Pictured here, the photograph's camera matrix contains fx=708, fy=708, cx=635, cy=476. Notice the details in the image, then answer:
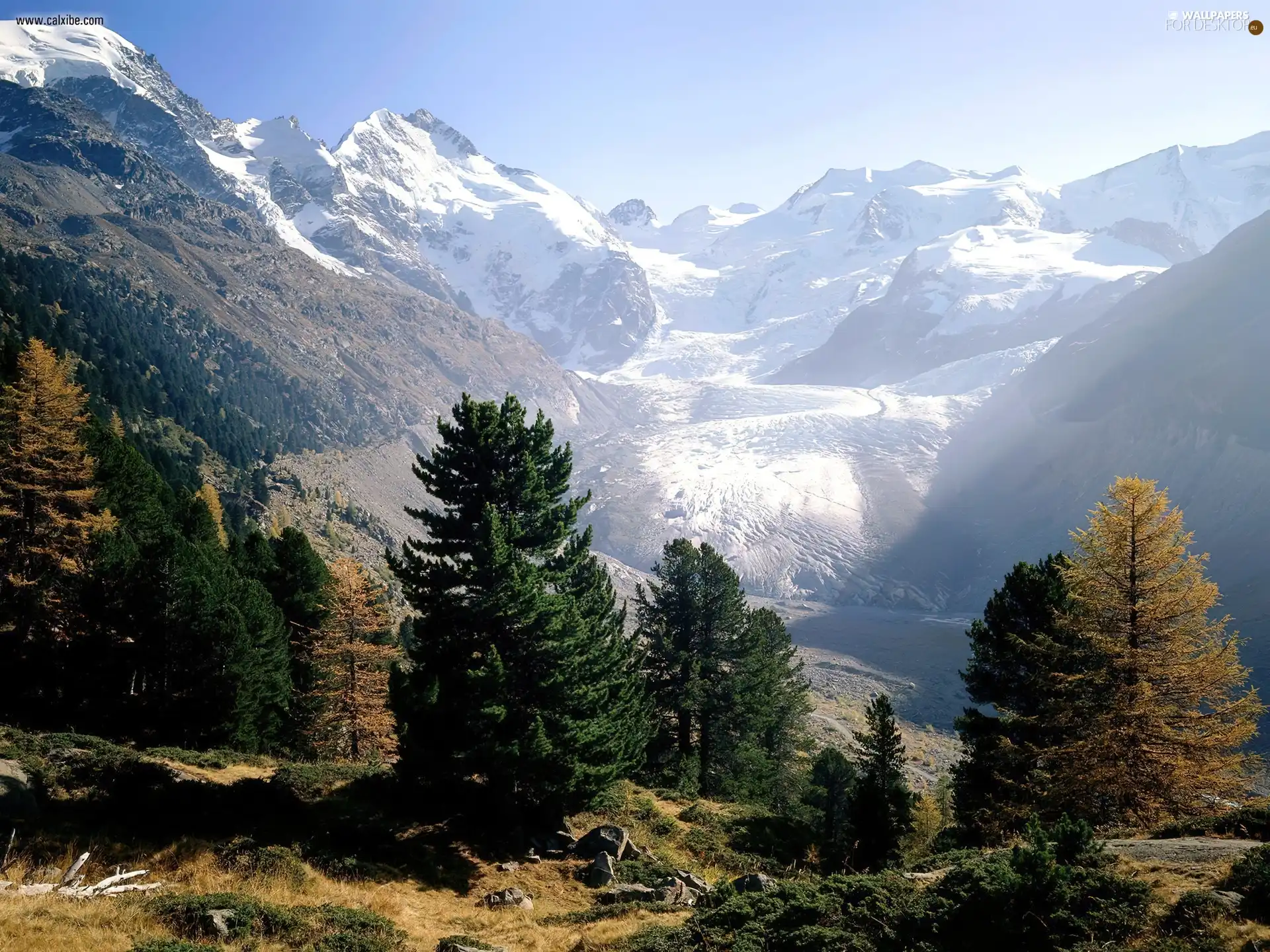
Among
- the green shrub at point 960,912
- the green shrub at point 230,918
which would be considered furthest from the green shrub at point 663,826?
the green shrub at point 230,918

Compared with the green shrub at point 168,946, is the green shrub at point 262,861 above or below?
below

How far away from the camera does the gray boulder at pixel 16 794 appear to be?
15188mm

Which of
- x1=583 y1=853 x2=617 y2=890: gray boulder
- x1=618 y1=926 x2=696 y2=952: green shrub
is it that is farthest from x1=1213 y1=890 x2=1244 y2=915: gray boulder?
x1=583 y1=853 x2=617 y2=890: gray boulder

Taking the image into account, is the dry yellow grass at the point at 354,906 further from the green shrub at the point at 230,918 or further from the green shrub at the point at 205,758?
the green shrub at the point at 205,758

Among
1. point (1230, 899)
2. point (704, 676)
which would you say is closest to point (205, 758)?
point (704, 676)

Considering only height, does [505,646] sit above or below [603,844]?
above

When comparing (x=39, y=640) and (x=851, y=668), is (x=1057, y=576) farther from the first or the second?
(x=851, y=668)

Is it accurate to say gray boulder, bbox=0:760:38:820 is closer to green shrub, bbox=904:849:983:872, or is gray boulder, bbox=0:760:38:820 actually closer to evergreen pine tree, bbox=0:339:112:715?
evergreen pine tree, bbox=0:339:112:715

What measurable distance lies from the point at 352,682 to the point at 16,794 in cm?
1923

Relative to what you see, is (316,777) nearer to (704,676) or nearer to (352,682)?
(352,682)

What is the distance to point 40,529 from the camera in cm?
2939

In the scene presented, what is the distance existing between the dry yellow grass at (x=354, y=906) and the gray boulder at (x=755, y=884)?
89.5 inches

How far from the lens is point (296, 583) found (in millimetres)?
39469

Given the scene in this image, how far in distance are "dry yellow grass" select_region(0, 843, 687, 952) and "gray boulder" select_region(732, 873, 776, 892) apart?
2.27 m
